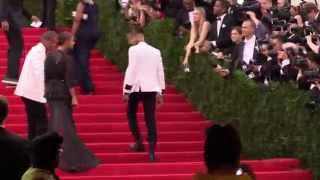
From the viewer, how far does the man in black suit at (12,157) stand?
951 cm

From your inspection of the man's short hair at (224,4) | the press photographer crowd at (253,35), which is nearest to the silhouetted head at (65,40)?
the press photographer crowd at (253,35)

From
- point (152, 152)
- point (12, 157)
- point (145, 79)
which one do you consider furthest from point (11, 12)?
point (12, 157)

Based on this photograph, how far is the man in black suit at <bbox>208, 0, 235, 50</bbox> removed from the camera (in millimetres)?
18422

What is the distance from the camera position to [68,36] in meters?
14.5

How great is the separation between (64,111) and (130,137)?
2477mm

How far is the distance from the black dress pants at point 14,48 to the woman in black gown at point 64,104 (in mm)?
3708

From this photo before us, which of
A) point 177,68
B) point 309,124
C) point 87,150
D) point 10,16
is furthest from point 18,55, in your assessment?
point 309,124

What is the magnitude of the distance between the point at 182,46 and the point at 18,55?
2706mm

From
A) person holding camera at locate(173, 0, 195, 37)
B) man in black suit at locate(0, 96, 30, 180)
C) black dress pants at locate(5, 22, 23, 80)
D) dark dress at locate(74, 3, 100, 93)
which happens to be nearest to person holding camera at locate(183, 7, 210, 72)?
person holding camera at locate(173, 0, 195, 37)

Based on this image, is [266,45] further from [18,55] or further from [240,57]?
[18,55]

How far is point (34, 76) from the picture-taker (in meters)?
14.5

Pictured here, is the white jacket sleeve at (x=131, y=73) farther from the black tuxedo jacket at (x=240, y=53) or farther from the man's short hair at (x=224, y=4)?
the man's short hair at (x=224, y=4)

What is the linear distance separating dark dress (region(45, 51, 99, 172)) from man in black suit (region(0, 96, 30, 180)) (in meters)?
4.43

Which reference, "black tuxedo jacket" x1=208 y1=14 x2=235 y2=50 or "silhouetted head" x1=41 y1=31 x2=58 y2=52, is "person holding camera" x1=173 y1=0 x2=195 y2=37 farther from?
"silhouetted head" x1=41 y1=31 x2=58 y2=52
